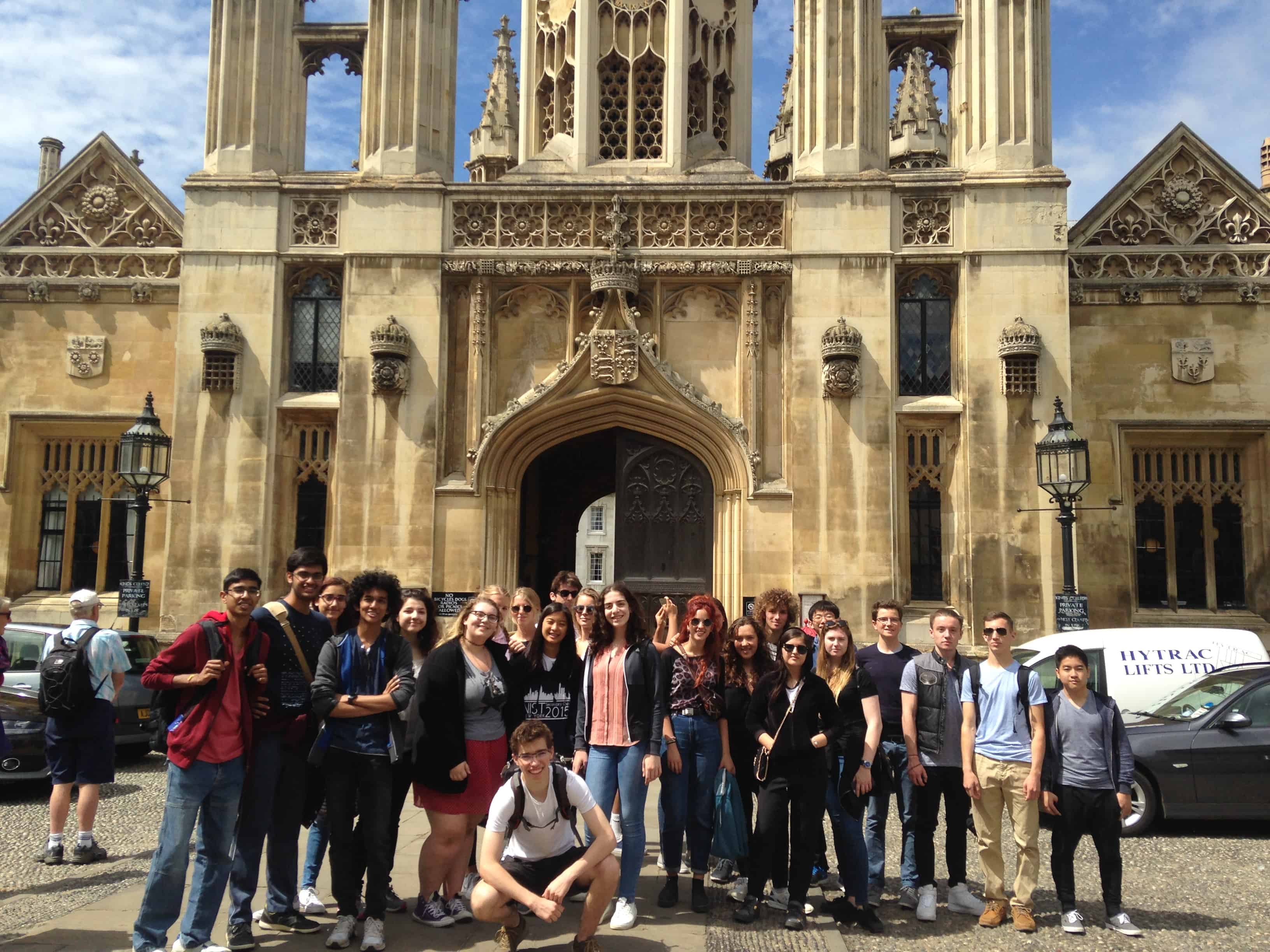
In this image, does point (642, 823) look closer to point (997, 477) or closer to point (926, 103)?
point (997, 477)

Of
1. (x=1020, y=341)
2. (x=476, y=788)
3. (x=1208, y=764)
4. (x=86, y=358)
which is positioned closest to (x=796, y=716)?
(x=476, y=788)

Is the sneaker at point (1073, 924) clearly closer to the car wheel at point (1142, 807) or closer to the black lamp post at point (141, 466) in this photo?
the car wheel at point (1142, 807)

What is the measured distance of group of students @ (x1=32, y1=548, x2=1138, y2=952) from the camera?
5.21 metres

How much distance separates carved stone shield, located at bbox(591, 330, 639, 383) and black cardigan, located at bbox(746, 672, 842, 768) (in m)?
8.88

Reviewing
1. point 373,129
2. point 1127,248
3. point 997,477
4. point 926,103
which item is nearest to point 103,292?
point 373,129

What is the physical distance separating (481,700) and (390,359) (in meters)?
9.46

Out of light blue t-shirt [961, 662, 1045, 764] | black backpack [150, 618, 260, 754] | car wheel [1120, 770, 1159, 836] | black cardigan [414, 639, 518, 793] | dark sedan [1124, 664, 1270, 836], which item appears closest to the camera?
black backpack [150, 618, 260, 754]

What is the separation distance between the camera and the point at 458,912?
5.82 metres

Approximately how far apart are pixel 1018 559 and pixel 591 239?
23.9ft

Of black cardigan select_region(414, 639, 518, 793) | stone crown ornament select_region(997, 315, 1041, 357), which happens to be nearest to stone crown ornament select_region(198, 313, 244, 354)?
black cardigan select_region(414, 639, 518, 793)

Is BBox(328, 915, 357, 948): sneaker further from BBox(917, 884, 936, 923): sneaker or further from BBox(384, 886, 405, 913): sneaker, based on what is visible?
BBox(917, 884, 936, 923): sneaker

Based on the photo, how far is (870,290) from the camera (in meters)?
14.6

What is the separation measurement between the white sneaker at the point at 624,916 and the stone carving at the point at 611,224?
10.6m

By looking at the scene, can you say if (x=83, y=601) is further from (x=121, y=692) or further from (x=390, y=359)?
(x=390, y=359)
